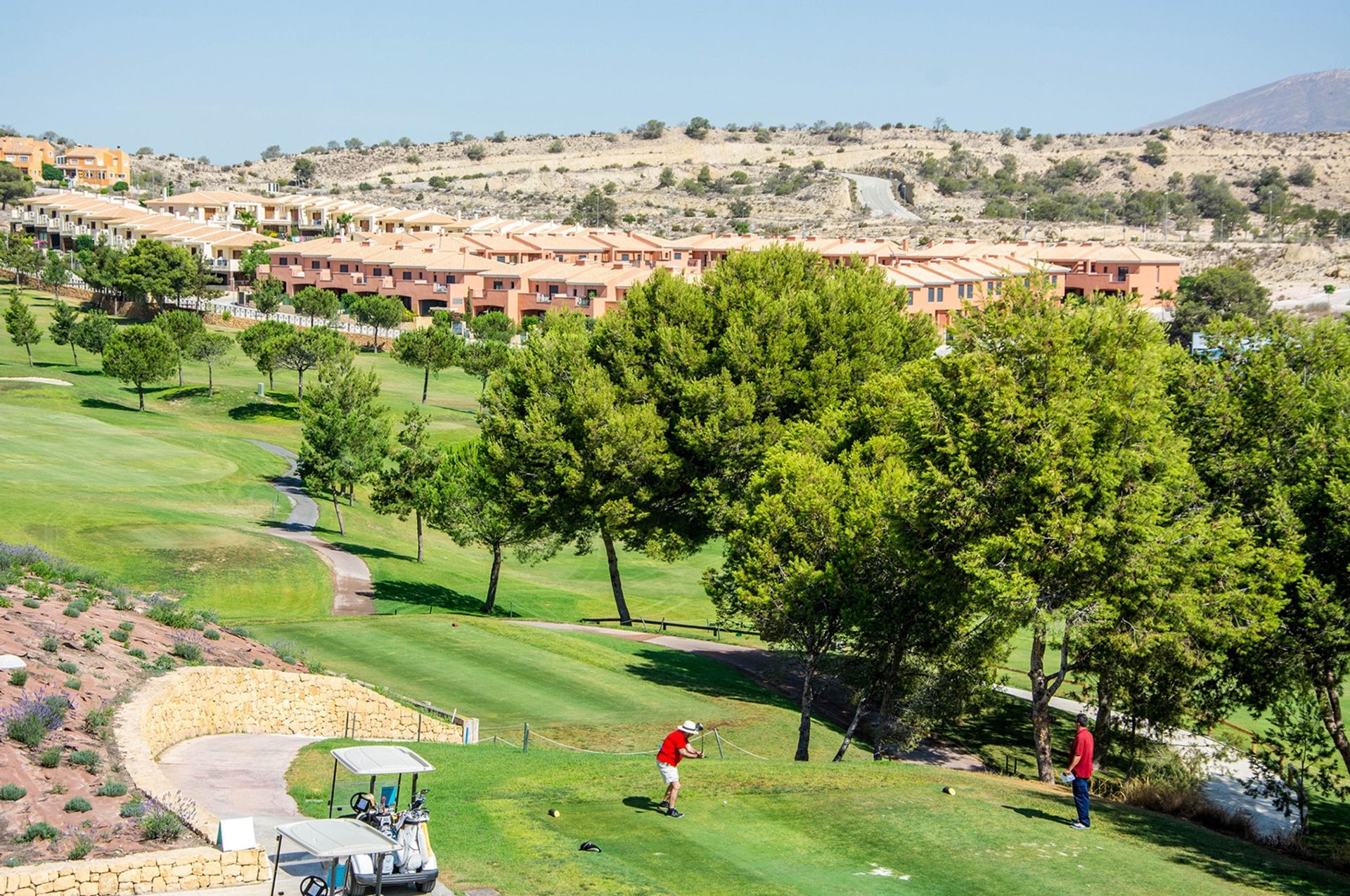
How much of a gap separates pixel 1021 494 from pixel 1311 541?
21.2ft

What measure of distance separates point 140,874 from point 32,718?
5475mm

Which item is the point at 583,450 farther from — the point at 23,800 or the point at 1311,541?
the point at 23,800

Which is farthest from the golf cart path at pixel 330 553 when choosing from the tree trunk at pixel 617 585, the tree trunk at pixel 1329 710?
the tree trunk at pixel 1329 710

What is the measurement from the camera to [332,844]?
16.0 meters

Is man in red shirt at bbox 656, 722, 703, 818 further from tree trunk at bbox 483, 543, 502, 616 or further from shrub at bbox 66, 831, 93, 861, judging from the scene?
tree trunk at bbox 483, 543, 502, 616

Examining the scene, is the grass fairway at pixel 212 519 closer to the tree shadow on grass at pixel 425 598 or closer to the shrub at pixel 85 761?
the tree shadow on grass at pixel 425 598

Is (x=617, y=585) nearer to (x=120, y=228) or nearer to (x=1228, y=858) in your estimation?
(x=1228, y=858)

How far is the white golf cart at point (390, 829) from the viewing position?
55.2 feet

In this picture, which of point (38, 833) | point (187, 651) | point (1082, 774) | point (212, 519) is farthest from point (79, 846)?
point (212, 519)

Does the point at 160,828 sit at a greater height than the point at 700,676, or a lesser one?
greater

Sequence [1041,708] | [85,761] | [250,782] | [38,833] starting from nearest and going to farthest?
[38,833]
[85,761]
[250,782]
[1041,708]

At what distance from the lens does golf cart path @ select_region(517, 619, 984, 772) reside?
118 ft

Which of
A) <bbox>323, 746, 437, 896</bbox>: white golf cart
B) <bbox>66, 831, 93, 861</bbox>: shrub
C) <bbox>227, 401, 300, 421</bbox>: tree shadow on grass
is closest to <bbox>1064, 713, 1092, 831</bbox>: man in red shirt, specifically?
<bbox>323, 746, 437, 896</bbox>: white golf cart

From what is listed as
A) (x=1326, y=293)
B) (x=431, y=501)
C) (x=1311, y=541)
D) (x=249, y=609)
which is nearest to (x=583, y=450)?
(x=431, y=501)
